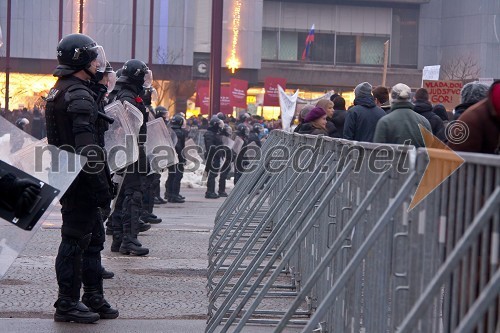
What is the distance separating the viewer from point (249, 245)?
278 inches

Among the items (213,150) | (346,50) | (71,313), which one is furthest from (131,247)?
(346,50)

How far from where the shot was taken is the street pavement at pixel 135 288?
24.4 feet

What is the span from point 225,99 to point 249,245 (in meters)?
31.4

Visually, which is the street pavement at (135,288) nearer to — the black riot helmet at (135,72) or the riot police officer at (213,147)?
the black riot helmet at (135,72)

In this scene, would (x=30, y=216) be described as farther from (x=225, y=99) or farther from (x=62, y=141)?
(x=225, y=99)

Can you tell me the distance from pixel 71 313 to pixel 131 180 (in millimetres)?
3938

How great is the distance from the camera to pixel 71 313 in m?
7.41

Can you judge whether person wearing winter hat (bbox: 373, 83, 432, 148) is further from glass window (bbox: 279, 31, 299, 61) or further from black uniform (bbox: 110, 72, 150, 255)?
glass window (bbox: 279, 31, 299, 61)

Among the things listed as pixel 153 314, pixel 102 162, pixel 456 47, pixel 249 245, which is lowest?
pixel 153 314

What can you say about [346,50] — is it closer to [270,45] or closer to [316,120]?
[270,45]

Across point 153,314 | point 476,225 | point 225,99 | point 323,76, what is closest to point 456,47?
point 323,76

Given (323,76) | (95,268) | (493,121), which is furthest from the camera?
(323,76)

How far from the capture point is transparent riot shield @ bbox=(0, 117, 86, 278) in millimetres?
5156

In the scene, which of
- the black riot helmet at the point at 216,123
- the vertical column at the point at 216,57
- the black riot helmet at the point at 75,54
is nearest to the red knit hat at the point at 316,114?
the black riot helmet at the point at 75,54
